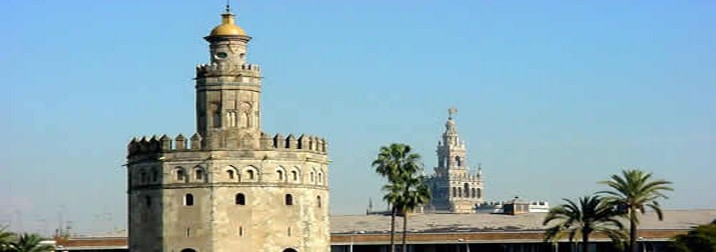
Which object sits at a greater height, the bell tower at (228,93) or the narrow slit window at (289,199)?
the bell tower at (228,93)

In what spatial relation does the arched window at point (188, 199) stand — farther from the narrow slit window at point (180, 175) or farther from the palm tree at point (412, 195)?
the palm tree at point (412, 195)

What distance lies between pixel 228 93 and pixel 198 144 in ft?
12.5

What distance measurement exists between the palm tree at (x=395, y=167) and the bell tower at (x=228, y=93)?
1397 centimetres

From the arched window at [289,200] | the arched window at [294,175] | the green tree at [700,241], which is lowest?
the green tree at [700,241]

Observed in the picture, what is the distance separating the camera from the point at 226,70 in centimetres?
9569

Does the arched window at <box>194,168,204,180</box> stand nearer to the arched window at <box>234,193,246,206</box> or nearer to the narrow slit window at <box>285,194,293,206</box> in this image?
the arched window at <box>234,193,246,206</box>

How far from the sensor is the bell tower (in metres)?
94.8

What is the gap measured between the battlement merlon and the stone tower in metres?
0.06

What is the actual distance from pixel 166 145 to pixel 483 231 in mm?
39441

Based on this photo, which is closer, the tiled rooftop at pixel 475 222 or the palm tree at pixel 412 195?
the palm tree at pixel 412 195

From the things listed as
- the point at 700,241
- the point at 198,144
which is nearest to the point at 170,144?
the point at 198,144

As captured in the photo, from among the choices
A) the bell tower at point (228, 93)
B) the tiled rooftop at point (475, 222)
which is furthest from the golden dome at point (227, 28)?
the tiled rooftop at point (475, 222)

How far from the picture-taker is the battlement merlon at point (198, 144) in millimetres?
94625

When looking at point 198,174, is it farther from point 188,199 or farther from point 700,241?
point 700,241
